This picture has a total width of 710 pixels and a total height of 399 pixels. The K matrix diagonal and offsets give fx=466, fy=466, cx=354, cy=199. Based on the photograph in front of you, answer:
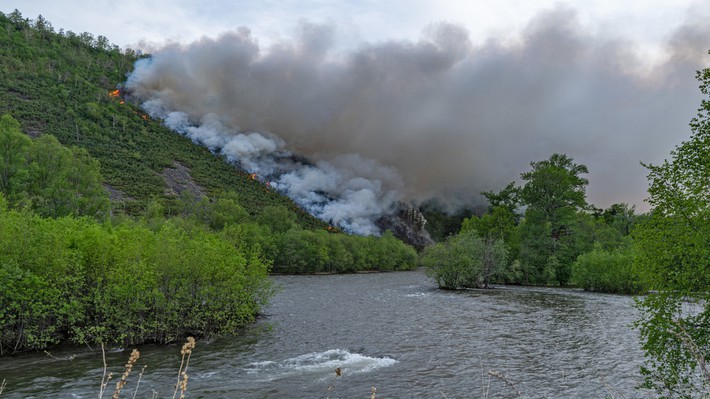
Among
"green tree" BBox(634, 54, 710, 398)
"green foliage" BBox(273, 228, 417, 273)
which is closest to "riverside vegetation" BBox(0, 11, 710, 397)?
"green tree" BBox(634, 54, 710, 398)

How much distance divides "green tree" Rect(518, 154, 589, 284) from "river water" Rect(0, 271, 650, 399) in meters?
39.2

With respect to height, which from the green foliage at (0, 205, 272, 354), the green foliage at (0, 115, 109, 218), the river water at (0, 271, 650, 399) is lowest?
the river water at (0, 271, 650, 399)

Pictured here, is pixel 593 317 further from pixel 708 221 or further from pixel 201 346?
pixel 201 346

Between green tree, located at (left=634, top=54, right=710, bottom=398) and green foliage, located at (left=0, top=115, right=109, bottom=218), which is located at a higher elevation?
green foliage, located at (left=0, top=115, right=109, bottom=218)

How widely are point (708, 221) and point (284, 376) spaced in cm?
1917

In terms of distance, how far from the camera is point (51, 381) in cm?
2159

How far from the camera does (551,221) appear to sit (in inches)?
3366

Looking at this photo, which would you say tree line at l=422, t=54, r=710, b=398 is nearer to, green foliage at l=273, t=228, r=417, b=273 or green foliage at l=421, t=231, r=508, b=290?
green foliage at l=421, t=231, r=508, b=290

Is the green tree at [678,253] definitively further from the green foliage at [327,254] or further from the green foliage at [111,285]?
the green foliage at [327,254]

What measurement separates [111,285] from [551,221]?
76.6m

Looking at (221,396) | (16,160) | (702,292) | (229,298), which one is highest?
(16,160)

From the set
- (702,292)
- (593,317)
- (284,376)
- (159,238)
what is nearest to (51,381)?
(284,376)

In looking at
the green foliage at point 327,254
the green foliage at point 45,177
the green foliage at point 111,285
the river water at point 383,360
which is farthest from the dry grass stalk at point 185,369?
the green foliage at point 327,254

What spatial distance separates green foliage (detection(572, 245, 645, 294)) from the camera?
224ft
